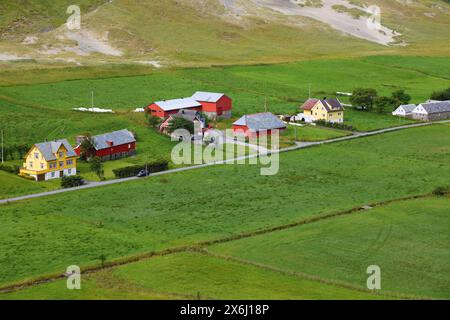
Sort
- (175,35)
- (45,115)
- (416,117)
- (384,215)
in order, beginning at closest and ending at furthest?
1. (384,215)
2. (45,115)
3. (416,117)
4. (175,35)

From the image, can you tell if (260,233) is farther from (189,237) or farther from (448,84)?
(448,84)

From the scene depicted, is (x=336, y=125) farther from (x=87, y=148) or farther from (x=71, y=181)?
(x=71, y=181)

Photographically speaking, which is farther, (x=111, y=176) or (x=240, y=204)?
(x=111, y=176)

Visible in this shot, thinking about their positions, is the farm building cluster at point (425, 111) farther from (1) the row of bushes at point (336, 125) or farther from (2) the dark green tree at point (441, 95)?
(1) the row of bushes at point (336, 125)

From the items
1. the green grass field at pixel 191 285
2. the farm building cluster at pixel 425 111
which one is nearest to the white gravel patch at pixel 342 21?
the farm building cluster at pixel 425 111

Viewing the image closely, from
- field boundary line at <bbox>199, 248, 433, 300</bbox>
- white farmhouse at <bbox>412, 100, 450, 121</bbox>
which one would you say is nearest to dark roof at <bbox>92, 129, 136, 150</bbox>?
field boundary line at <bbox>199, 248, 433, 300</bbox>
